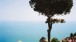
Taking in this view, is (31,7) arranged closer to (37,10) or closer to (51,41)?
(37,10)

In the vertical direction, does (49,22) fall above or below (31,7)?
below

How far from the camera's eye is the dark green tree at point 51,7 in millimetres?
40312

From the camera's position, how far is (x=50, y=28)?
135ft

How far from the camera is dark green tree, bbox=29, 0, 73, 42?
Answer: 40.3 metres

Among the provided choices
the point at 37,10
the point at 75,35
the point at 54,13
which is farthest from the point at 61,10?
the point at 75,35

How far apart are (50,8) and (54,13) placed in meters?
1.14

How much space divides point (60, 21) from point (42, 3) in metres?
4.63

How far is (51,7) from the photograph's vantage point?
133 feet

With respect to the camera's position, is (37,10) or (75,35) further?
(75,35)

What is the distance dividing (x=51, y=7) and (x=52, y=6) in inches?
10.8

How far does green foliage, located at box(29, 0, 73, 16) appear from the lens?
4028cm

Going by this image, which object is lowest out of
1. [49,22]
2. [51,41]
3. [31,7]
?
[51,41]

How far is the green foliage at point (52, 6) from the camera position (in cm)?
4028

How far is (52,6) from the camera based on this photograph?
40312 mm
